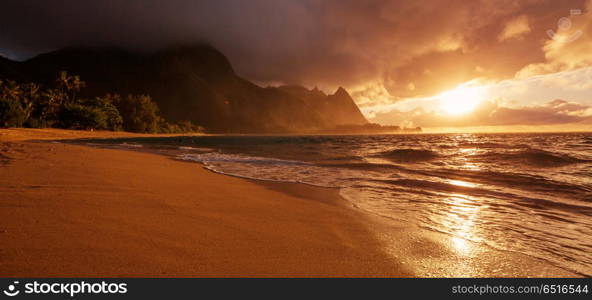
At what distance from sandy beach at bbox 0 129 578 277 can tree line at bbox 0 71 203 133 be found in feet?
187

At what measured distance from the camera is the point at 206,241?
11.0ft

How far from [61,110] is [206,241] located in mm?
80159

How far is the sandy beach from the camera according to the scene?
2627mm

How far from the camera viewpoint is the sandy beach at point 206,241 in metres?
2.63

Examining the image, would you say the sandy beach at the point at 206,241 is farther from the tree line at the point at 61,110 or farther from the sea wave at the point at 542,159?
the tree line at the point at 61,110

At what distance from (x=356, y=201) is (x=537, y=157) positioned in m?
20.8

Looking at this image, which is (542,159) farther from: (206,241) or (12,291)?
(12,291)

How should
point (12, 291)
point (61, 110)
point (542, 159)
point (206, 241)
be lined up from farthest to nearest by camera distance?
point (61, 110) < point (542, 159) < point (206, 241) < point (12, 291)

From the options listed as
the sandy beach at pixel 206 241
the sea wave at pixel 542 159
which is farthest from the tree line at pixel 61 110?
the sea wave at pixel 542 159

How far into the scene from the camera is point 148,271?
98.1 inches

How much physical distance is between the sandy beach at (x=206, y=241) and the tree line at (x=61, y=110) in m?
57.0

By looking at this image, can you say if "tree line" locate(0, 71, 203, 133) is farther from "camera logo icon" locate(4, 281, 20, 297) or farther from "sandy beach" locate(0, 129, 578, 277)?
"camera logo icon" locate(4, 281, 20, 297)

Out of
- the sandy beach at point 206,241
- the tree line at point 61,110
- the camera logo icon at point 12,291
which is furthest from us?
the tree line at point 61,110

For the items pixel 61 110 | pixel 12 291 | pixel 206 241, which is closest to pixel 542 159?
pixel 206 241
